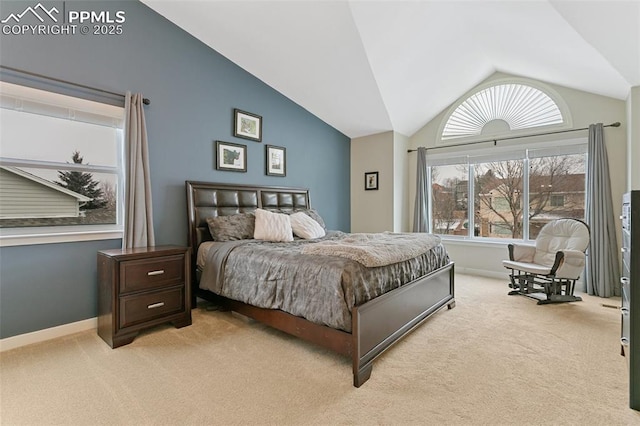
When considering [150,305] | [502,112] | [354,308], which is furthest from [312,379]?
[502,112]

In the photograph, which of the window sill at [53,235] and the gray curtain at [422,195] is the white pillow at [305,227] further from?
the gray curtain at [422,195]

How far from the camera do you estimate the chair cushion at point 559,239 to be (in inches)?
142

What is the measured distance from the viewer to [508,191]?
4797 millimetres

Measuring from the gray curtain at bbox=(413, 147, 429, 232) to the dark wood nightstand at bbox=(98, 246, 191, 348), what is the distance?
3.92 meters

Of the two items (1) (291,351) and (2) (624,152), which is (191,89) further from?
(2) (624,152)

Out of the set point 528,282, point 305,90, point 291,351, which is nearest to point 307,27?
point 305,90

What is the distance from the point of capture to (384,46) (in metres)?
3.49

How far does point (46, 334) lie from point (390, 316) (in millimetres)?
2862

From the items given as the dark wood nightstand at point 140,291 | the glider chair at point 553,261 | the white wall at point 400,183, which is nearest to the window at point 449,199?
the white wall at point 400,183

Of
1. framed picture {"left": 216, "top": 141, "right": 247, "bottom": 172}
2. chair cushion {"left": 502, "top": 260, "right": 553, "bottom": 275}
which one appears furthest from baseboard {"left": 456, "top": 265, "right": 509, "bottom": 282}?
framed picture {"left": 216, "top": 141, "right": 247, "bottom": 172}

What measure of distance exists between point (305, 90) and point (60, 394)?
412cm

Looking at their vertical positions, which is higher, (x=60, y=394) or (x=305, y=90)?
(x=305, y=90)

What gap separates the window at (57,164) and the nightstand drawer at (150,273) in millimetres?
716

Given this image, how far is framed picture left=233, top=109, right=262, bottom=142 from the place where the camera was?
13.0 ft
